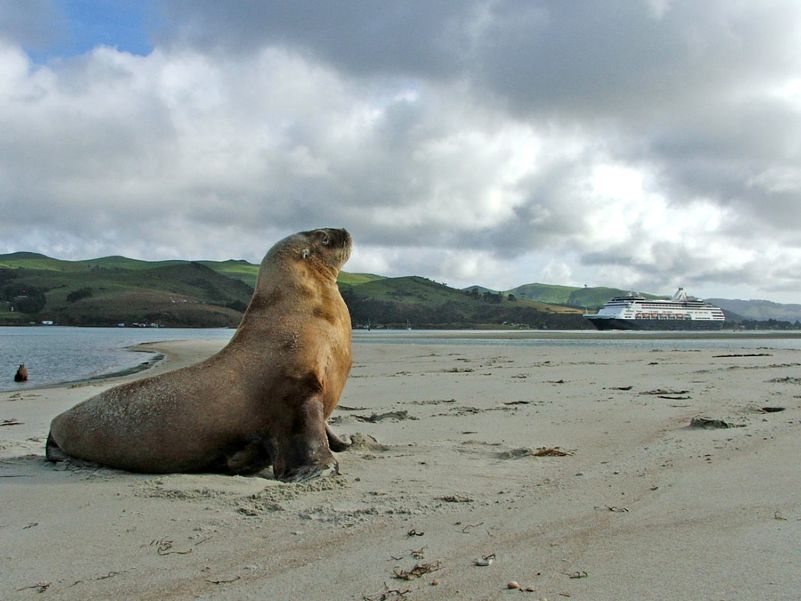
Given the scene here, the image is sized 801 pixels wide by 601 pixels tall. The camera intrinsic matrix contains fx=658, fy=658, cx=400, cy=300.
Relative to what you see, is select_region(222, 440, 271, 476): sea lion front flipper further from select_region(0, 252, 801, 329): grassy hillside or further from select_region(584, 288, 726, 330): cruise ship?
select_region(0, 252, 801, 329): grassy hillside

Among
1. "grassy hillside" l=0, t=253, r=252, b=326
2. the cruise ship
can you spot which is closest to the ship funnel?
the cruise ship

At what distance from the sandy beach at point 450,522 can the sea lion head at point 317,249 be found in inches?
74.2

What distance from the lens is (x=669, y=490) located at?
4.12m

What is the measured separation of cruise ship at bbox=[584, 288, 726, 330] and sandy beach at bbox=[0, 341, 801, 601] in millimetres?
88932

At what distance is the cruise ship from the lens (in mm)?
91562

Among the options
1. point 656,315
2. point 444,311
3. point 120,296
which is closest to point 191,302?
point 120,296

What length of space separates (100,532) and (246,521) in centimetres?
78

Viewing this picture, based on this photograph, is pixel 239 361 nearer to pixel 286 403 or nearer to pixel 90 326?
pixel 286 403

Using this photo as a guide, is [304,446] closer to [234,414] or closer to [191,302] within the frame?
[234,414]

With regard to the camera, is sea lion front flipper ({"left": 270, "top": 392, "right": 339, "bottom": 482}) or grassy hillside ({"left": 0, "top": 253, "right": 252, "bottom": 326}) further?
grassy hillside ({"left": 0, "top": 253, "right": 252, "bottom": 326})

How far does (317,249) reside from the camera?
23.1 ft

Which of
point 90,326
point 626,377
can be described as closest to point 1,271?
point 90,326

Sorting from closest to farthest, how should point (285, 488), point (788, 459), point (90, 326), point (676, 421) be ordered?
point (285, 488) < point (788, 459) < point (676, 421) < point (90, 326)

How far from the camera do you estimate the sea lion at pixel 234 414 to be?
17.5 feet
